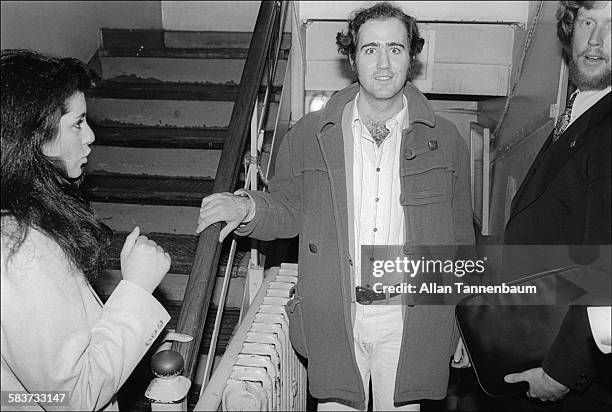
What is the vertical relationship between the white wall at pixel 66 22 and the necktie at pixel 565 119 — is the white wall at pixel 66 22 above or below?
above

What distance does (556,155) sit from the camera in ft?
4.05

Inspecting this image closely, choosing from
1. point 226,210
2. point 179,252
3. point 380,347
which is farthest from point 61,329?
point 179,252

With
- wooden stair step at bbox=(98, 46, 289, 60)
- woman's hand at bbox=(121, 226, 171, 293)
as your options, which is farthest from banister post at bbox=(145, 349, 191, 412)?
wooden stair step at bbox=(98, 46, 289, 60)

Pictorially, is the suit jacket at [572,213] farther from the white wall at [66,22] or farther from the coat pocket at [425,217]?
the white wall at [66,22]

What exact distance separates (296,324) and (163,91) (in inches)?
76.5

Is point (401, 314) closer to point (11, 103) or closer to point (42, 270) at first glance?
point (42, 270)

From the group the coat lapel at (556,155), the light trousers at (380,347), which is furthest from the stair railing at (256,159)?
the coat lapel at (556,155)

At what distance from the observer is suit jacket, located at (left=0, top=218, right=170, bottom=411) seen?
3.49ft

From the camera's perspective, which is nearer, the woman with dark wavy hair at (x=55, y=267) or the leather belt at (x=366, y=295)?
the woman with dark wavy hair at (x=55, y=267)

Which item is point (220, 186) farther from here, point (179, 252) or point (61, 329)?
point (179, 252)

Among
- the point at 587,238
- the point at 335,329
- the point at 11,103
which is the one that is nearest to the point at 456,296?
the point at 335,329

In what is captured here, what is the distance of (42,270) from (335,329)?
0.89 meters

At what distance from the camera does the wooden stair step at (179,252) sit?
Answer: 8.02 feet

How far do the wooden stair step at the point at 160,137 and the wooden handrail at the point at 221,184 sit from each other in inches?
35.7
